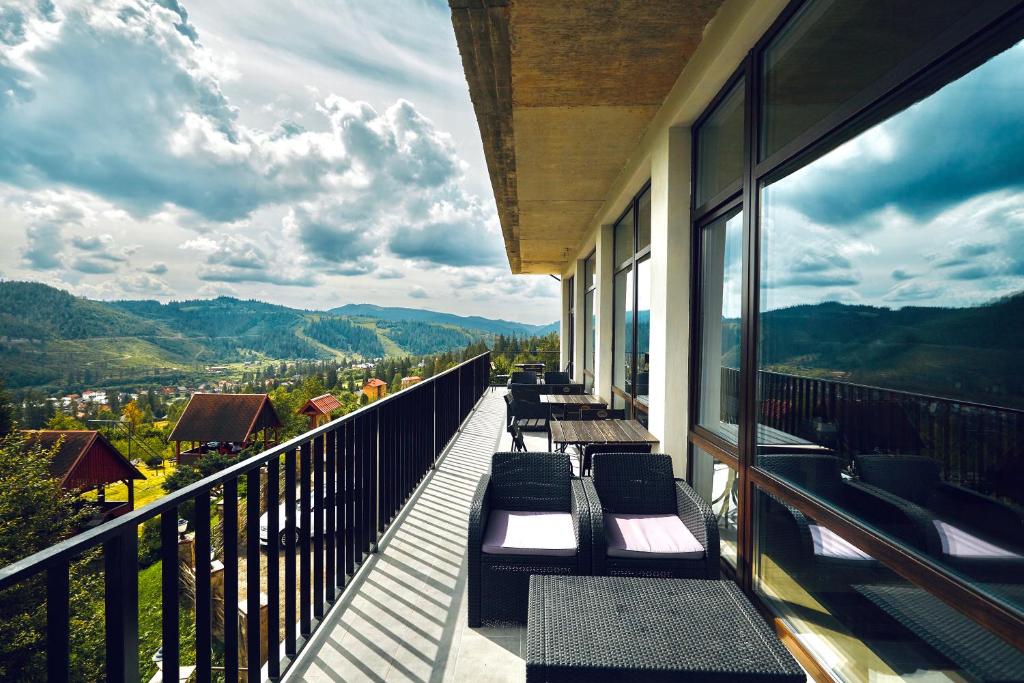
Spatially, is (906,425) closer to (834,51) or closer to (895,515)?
(895,515)

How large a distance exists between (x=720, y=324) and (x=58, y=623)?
311 centimetres

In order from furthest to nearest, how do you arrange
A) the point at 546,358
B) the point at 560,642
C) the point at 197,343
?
the point at 197,343
the point at 546,358
the point at 560,642

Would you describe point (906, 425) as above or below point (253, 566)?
above

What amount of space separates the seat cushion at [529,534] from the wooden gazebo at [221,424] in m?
53.1

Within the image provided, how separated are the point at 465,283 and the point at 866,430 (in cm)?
3360

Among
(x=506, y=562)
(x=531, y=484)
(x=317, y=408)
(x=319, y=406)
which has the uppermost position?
(x=531, y=484)

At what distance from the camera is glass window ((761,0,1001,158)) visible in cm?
151

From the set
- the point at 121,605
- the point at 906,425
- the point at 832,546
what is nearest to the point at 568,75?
the point at 906,425

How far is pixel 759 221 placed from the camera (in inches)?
96.8

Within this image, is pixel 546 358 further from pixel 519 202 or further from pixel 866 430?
pixel 866 430

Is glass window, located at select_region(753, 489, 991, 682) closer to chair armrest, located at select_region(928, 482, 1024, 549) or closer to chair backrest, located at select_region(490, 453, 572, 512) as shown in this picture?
chair armrest, located at select_region(928, 482, 1024, 549)

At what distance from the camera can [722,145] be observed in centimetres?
304

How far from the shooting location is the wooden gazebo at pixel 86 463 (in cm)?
3494

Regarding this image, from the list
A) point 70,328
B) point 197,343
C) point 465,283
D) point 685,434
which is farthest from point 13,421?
point 197,343
